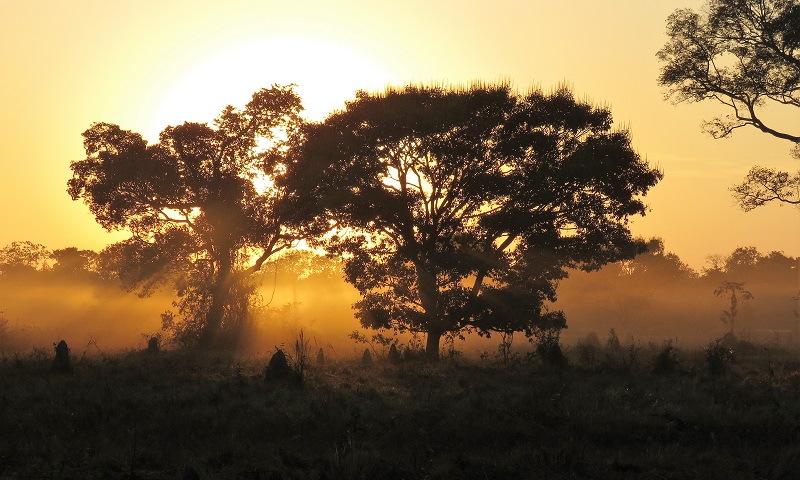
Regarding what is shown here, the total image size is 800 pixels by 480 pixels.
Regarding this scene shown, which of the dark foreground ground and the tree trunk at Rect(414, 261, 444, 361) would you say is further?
the tree trunk at Rect(414, 261, 444, 361)

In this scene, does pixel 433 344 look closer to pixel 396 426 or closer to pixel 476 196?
pixel 476 196

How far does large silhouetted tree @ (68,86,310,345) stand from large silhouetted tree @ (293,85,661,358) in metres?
8.41

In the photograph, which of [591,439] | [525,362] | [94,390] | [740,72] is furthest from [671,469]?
[740,72]

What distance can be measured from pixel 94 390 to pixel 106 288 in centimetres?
5556

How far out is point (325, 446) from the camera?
47.6 ft

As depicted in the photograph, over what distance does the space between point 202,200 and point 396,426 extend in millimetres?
27342

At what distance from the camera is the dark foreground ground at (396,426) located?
12.5 meters

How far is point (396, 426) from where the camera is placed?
1534 centimetres

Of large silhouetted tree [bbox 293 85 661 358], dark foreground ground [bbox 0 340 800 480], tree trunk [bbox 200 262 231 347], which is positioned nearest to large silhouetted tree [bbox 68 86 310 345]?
tree trunk [bbox 200 262 231 347]

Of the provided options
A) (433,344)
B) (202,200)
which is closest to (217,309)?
(202,200)

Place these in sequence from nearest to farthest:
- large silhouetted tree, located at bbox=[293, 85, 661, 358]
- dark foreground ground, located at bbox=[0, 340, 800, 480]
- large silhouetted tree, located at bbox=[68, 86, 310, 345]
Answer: dark foreground ground, located at bbox=[0, 340, 800, 480]
large silhouetted tree, located at bbox=[293, 85, 661, 358]
large silhouetted tree, located at bbox=[68, 86, 310, 345]

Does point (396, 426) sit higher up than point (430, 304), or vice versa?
point (430, 304)

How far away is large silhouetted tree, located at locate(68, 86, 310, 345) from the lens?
3841 centimetres

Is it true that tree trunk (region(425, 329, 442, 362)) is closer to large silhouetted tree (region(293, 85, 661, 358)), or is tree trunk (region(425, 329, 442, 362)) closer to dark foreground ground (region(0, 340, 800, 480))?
large silhouetted tree (region(293, 85, 661, 358))
